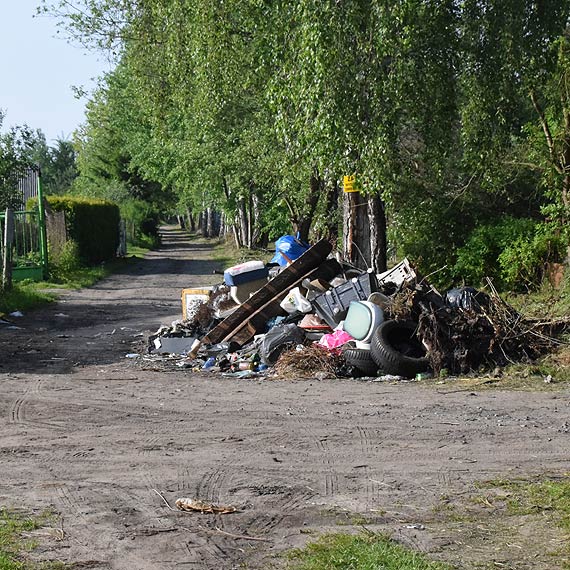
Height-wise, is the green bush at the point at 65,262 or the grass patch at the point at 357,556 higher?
the green bush at the point at 65,262

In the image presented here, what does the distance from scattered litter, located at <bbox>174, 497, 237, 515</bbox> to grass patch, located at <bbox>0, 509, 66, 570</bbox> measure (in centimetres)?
82

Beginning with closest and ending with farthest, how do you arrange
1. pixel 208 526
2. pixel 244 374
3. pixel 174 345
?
pixel 208 526 → pixel 244 374 → pixel 174 345

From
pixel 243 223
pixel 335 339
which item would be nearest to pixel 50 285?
pixel 335 339

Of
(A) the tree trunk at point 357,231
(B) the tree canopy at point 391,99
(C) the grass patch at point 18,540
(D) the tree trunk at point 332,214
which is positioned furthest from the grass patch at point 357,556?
(D) the tree trunk at point 332,214

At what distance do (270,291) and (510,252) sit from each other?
22.5ft

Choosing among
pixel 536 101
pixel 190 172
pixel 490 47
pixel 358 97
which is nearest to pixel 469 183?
pixel 536 101

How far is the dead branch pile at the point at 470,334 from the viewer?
1165 centimetres

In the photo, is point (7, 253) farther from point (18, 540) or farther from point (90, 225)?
point (18, 540)

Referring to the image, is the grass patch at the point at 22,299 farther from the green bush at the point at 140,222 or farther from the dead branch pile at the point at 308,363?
the green bush at the point at 140,222

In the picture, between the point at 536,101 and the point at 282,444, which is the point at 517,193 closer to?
the point at 536,101

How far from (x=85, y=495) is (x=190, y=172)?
28.9 m

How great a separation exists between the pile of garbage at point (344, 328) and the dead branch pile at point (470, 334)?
0.5 inches

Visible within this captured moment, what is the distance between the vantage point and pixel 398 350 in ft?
39.0

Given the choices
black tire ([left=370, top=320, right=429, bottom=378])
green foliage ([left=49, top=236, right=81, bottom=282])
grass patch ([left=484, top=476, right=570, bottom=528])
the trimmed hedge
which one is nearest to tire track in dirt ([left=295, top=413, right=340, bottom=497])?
grass patch ([left=484, top=476, right=570, bottom=528])
